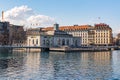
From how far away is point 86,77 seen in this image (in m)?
46.2

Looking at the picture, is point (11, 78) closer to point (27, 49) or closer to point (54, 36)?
point (27, 49)

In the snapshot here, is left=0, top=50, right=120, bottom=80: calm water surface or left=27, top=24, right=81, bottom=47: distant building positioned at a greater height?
left=27, top=24, right=81, bottom=47: distant building

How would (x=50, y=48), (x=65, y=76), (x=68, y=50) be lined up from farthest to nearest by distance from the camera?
(x=50, y=48) < (x=68, y=50) < (x=65, y=76)

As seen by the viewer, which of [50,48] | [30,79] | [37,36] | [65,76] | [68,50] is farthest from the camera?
[37,36]

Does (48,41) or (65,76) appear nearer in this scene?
(65,76)

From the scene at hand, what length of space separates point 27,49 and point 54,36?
23.8 meters

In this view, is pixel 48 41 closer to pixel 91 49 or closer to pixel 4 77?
pixel 91 49

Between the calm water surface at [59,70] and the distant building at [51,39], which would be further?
the distant building at [51,39]

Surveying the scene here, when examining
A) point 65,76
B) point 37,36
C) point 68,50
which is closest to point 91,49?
point 68,50

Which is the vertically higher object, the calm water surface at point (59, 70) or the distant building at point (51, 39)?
the distant building at point (51, 39)

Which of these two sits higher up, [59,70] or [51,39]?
[51,39]

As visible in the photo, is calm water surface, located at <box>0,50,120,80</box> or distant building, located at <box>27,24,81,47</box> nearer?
calm water surface, located at <box>0,50,120,80</box>

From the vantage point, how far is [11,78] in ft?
148

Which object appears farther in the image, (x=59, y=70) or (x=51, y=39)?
(x=51, y=39)
